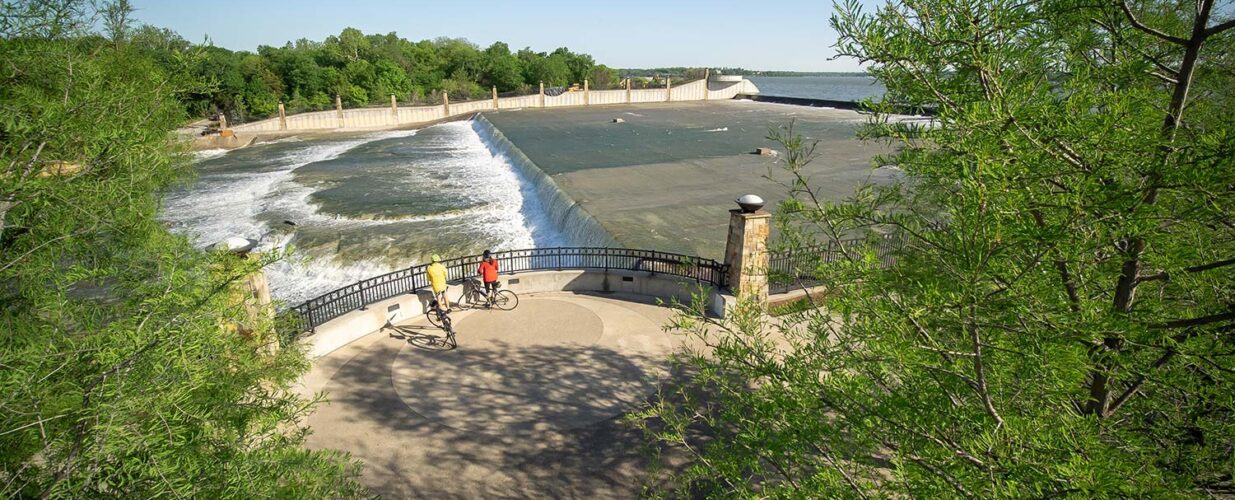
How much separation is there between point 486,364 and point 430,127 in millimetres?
62763

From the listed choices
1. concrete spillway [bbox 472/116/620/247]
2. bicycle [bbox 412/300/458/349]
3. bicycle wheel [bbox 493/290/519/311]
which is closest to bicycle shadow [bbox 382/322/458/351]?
bicycle [bbox 412/300/458/349]

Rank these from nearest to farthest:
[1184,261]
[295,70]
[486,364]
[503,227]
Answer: [1184,261] → [486,364] → [503,227] → [295,70]

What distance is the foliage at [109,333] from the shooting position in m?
3.14

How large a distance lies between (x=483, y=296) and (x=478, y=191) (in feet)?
65.1

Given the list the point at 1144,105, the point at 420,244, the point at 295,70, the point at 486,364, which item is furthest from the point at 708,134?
the point at 295,70

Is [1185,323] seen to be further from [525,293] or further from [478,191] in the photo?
[478,191]

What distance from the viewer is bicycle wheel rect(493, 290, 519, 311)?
516 inches

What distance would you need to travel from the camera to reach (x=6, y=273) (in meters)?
4.79

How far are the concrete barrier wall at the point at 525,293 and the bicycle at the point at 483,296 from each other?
27 centimetres

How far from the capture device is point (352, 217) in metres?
26.6

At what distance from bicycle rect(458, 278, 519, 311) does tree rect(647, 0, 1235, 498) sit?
9.02 m

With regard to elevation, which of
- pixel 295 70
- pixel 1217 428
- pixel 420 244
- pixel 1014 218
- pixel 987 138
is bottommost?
pixel 420 244

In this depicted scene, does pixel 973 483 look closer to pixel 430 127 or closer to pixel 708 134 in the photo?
pixel 708 134

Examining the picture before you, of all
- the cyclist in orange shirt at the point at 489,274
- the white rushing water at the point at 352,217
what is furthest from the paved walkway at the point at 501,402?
the white rushing water at the point at 352,217
